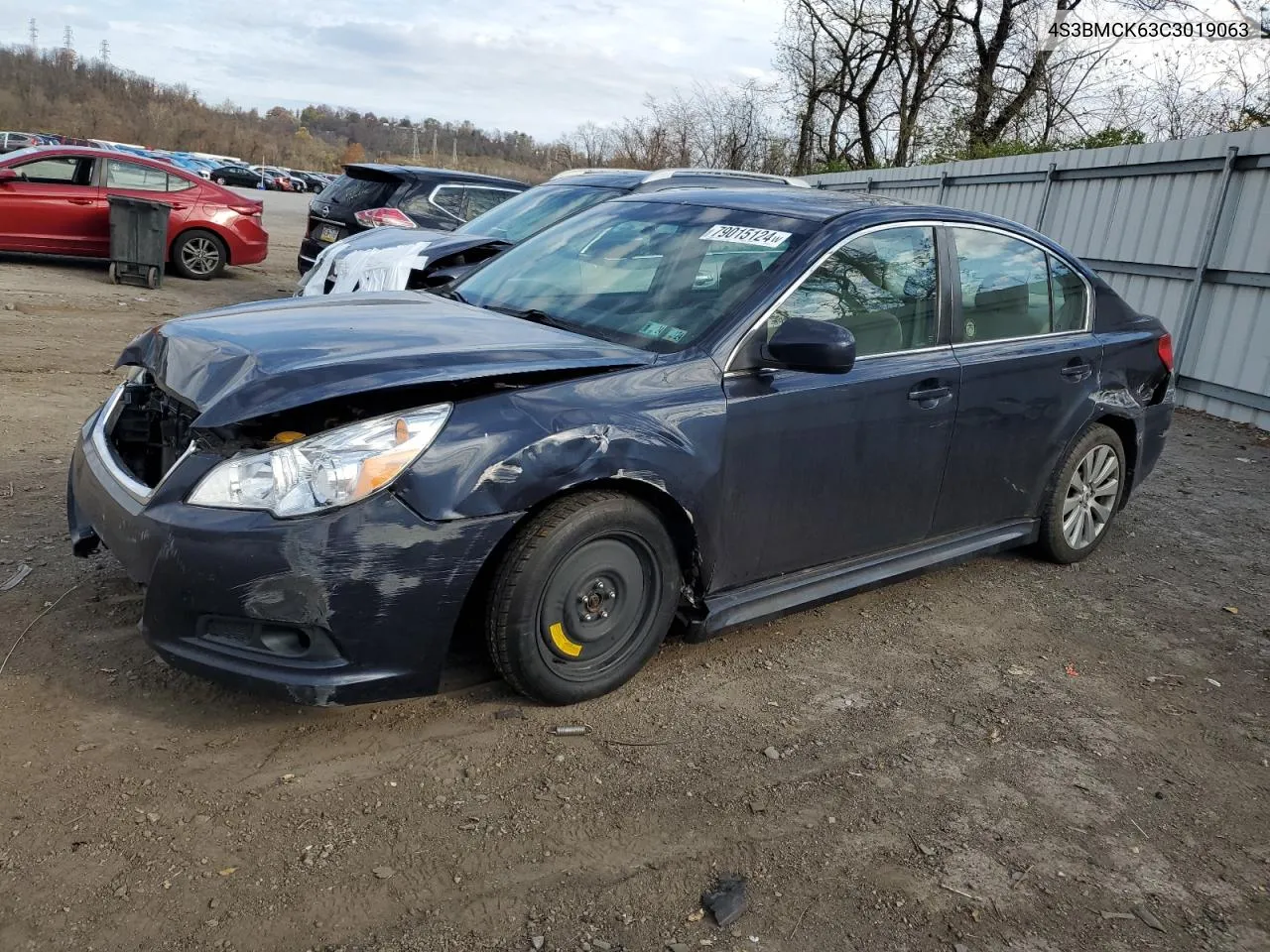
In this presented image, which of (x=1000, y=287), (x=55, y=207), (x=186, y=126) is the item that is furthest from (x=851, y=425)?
(x=186, y=126)

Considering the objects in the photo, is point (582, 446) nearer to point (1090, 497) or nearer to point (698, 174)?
point (1090, 497)

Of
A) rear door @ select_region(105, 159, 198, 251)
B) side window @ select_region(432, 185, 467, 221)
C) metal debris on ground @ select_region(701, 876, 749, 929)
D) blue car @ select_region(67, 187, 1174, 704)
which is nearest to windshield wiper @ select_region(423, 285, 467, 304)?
blue car @ select_region(67, 187, 1174, 704)

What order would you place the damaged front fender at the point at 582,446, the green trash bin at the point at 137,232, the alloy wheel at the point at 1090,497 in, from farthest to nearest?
the green trash bin at the point at 137,232, the alloy wheel at the point at 1090,497, the damaged front fender at the point at 582,446

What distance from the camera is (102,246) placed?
13.4 meters

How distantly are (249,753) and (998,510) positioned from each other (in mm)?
3266

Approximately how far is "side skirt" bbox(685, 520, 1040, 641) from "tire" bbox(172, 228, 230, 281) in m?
12.4

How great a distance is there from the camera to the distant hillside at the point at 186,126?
9681 cm

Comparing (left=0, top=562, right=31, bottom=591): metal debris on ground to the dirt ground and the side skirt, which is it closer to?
the dirt ground

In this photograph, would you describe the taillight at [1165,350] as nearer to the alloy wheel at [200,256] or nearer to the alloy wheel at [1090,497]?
the alloy wheel at [1090,497]

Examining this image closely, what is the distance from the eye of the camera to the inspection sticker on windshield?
12.3ft

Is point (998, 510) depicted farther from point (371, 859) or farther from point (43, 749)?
point (43, 749)

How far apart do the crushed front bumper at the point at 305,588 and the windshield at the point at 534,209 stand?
18.5 ft

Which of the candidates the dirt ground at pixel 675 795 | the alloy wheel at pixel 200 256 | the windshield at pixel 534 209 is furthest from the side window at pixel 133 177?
the dirt ground at pixel 675 795

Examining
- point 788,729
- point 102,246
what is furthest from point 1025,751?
point 102,246
